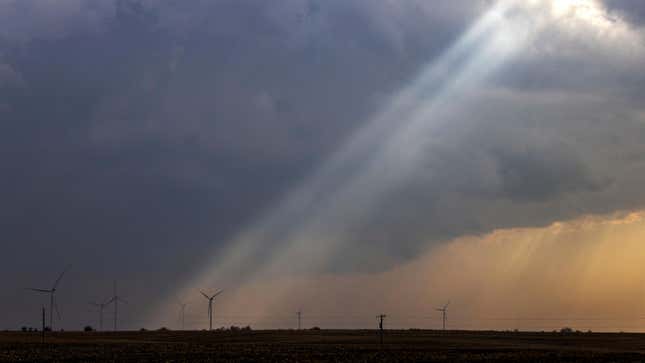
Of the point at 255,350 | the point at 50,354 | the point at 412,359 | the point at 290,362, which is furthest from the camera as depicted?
the point at 255,350

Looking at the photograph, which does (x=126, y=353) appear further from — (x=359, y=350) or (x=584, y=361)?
(x=584, y=361)

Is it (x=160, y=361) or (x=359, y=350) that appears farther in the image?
(x=359, y=350)

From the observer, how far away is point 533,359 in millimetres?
103125

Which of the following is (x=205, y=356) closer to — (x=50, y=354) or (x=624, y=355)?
(x=50, y=354)

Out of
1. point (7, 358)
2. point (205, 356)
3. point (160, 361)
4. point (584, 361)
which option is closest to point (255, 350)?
point (205, 356)

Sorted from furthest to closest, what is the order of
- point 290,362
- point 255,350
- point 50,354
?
point 255,350, point 50,354, point 290,362

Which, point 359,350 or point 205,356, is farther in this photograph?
point 359,350

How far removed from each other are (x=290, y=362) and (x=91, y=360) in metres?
23.2

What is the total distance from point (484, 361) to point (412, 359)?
807 cm

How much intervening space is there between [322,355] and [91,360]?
2708 cm

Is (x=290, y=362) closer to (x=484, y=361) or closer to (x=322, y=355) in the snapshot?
(x=322, y=355)

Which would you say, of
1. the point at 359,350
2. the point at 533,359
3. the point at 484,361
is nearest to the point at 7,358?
the point at 359,350

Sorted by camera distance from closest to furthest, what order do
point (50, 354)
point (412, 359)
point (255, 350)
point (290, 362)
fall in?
point (290, 362) → point (412, 359) → point (50, 354) → point (255, 350)

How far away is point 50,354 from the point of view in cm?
10981
